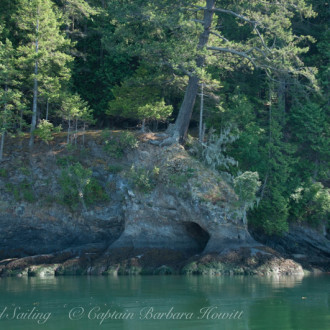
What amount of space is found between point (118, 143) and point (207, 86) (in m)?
6.02

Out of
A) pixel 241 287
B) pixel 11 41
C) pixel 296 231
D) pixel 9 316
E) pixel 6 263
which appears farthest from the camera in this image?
pixel 11 41

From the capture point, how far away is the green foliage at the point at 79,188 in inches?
1002

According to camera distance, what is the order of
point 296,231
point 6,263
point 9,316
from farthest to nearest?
point 296,231 → point 6,263 → point 9,316

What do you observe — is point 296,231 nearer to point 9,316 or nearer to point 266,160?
point 266,160

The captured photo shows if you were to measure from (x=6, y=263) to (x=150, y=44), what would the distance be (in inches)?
527

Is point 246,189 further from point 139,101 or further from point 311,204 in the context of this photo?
point 139,101

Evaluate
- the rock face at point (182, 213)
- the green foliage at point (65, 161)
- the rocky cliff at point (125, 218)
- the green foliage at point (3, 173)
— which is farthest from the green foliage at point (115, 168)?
the green foliage at point (3, 173)

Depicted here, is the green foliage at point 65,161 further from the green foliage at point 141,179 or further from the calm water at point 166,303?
the calm water at point 166,303

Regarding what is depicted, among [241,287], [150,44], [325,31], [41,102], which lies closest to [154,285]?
[241,287]

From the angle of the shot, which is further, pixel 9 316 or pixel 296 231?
pixel 296 231

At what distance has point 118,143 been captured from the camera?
27.1 m

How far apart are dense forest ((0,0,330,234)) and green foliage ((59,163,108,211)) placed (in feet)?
9.58

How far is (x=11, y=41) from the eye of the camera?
94.0 ft

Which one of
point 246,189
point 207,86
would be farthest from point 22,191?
point 246,189
